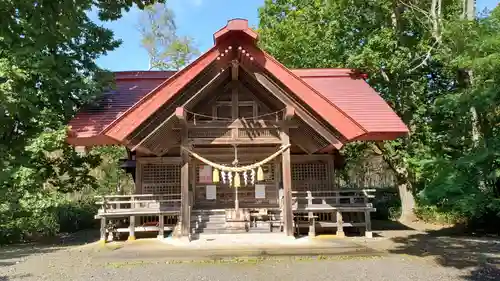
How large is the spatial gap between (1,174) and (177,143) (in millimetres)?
5059

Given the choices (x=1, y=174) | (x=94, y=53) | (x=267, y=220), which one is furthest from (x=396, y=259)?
(x=94, y=53)

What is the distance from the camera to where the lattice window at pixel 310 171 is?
14219 mm

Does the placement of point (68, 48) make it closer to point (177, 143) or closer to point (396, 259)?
A: point (177, 143)

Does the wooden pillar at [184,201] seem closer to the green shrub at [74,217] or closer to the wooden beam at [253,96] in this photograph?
the wooden beam at [253,96]

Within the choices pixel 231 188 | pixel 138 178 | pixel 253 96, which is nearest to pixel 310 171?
pixel 231 188

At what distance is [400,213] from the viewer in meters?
19.7

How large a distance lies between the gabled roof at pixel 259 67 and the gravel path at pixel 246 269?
10.4 feet

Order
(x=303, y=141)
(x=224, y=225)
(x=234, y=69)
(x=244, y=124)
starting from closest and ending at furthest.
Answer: (x=234, y=69), (x=244, y=124), (x=224, y=225), (x=303, y=141)

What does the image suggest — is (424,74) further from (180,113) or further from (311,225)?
(180,113)

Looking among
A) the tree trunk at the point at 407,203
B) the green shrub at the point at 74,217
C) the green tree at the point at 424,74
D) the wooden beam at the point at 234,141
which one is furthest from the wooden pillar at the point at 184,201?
the tree trunk at the point at 407,203

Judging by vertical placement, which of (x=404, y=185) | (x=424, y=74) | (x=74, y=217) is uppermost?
(x=424, y=74)

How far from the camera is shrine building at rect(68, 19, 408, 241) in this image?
1038cm

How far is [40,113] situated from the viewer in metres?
11.9

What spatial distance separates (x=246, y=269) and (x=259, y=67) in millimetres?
5331
